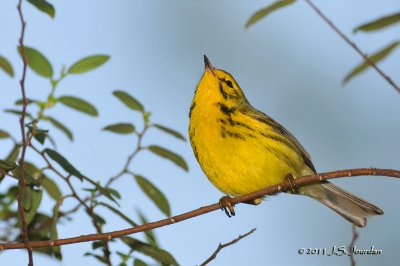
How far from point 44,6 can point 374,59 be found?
1556 mm

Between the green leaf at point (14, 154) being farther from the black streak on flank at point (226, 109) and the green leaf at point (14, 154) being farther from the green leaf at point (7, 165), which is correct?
the black streak on flank at point (226, 109)

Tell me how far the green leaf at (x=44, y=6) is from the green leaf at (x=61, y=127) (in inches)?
46.5

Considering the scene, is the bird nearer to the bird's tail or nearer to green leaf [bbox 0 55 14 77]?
the bird's tail

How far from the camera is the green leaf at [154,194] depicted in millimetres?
4047

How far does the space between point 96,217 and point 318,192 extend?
1.95m

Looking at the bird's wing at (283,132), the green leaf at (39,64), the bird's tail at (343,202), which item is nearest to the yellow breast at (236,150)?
the bird's wing at (283,132)

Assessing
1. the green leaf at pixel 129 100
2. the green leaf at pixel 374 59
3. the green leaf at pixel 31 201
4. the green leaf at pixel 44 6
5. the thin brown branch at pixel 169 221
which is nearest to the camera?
the green leaf at pixel 374 59

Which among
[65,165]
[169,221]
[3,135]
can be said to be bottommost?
[169,221]

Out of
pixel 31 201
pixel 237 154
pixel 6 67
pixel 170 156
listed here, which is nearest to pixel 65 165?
pixel 31 201

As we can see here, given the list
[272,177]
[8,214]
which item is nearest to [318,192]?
[272,177]

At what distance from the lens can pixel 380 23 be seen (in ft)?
7.94

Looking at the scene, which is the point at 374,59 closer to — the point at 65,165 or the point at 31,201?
the point at 65,165

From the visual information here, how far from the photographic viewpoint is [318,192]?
480 centimetres

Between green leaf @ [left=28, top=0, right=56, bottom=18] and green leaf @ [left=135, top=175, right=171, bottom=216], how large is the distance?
1479 mm
